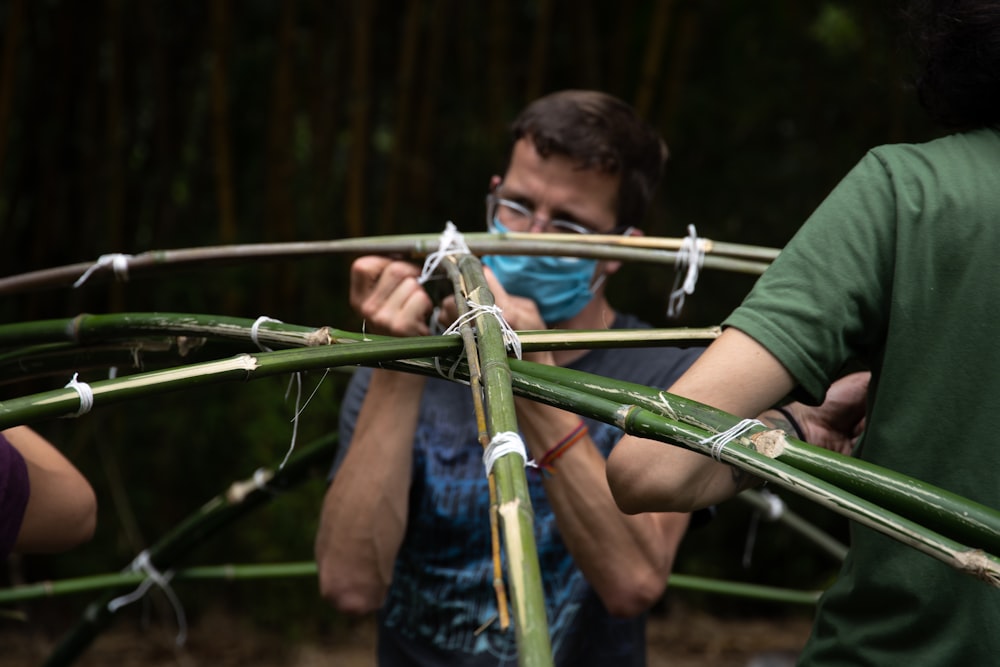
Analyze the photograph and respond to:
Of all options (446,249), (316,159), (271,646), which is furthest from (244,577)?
(316,159)

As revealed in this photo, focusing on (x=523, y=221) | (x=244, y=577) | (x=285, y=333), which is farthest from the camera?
(x=244, y=577)

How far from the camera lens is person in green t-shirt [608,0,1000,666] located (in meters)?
0.84

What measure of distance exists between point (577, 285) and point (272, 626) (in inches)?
94.6

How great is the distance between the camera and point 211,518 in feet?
5.90

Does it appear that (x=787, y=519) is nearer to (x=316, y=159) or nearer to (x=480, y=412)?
(x=480, y=412)

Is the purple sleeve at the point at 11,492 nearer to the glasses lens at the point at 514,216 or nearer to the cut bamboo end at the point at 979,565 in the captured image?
the glasses lens at the point at 514,216

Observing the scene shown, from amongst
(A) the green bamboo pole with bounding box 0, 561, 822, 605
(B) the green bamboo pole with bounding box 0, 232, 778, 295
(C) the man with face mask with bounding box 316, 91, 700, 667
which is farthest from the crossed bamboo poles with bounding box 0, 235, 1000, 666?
(A) the green bamboo pole with bounding box 0, 561, 822, 605

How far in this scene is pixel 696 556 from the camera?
3.64 m

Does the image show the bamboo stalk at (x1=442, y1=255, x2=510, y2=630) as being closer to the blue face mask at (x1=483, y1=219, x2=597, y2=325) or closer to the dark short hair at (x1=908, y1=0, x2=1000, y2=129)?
the blue face mask at (x1=483, y1=219, x2=597, y2=325)

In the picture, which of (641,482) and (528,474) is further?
(528,474)

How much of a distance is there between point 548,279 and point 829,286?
2.47 feet

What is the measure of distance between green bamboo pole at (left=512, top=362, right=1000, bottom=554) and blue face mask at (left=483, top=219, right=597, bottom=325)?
693 millimetres

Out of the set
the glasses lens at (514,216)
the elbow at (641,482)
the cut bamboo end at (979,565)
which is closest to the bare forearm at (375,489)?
the glasses lens at (514,216)

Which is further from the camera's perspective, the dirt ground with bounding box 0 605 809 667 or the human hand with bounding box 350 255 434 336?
the dirt ground with bounding box 0 605 809 667
